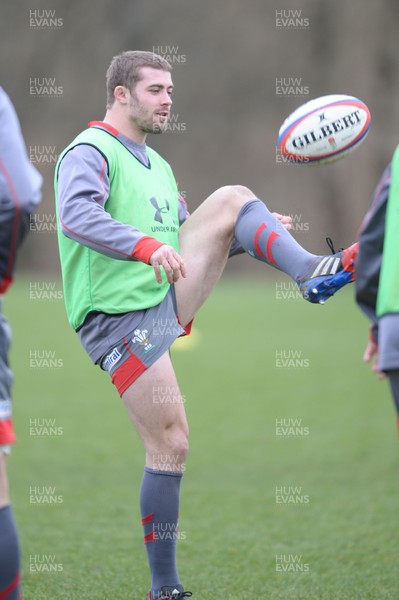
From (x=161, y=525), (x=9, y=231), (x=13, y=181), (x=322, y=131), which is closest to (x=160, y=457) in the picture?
(x=161, y=525)

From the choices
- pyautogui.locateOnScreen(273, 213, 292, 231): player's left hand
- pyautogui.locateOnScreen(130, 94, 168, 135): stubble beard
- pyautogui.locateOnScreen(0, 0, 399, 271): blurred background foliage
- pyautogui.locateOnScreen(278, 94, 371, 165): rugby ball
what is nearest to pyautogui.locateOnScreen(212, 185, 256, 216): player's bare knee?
pyautogui.locateOnScreen(273, 213, 292, 231): player's left hand

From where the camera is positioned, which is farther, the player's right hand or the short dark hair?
the short dark hair

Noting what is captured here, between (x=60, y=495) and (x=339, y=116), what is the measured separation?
11.0 feet

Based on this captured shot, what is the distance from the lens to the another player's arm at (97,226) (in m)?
3.20

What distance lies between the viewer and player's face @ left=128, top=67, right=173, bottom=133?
12.0 ft

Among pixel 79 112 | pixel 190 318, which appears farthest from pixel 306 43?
pixel 190 318

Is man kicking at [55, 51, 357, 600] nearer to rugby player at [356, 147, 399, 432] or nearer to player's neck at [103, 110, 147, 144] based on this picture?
player's neck at [103, 110, 147, 144]

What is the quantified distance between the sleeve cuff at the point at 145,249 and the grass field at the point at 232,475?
5.12ft

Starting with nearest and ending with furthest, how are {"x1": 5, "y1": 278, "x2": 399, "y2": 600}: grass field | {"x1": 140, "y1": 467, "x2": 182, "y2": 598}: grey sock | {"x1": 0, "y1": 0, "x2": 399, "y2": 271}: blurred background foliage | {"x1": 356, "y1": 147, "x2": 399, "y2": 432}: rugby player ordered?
{"x1": 356, "y1": 147, "x2": 399, "y2": 432}: rugby player
{"x1": 140, "y1": 467, "x2": 182, "y2": 598}: grey sock
{"x1": 5, "y1": 278, "x2": 399, "y2": 600}: grass field
{"x1": 0, "y1": 0, "x2": 399, "y2": 271}: blurred background foliage

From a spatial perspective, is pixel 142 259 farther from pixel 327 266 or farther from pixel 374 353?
pixel 374 353

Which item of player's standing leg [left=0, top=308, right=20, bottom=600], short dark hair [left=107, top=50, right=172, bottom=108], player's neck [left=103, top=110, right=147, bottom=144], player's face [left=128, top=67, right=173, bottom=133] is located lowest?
player's standing leg [left=0, top=308, right=20, bottom=600]

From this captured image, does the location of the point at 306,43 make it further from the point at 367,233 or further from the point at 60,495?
the point at 367,233

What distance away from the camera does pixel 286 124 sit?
12.8ft

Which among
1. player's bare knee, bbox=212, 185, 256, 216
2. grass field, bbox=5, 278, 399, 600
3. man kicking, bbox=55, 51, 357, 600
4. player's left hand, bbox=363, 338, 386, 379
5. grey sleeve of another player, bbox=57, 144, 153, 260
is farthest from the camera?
grass field, bbox=5, 278, 399, 600
